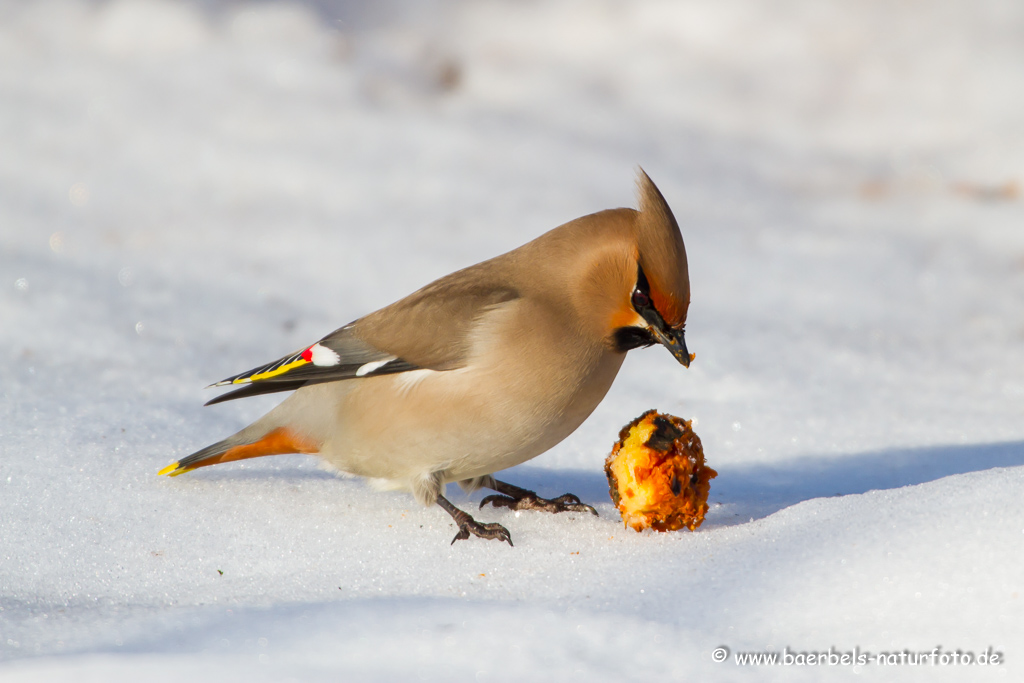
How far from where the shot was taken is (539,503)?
108 inches

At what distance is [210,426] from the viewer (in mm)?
3416

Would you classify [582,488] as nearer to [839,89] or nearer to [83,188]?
[83,188]

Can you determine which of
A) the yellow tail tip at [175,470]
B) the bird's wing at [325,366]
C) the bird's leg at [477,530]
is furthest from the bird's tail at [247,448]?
the bird's leg at [477,530]

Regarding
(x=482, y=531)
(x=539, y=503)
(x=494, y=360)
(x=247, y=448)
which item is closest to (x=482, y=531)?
(x=482, y=531)

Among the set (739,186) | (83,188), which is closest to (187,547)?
(83,188)

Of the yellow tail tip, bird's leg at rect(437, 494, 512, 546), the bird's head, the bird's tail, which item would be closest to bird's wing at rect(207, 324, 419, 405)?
the bird's tail

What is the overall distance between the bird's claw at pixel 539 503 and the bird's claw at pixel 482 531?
21cm

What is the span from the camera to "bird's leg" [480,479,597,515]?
8.95 feet

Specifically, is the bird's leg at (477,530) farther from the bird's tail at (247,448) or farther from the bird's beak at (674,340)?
the bird's beak at (674,340)

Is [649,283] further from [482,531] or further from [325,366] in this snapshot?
[325,366]

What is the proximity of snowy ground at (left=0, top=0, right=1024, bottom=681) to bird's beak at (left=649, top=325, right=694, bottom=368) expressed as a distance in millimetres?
455

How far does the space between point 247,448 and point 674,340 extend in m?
1.22

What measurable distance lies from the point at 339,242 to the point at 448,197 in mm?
730

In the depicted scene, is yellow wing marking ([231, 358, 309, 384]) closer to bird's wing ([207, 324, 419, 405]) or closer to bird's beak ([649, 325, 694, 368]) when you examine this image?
bird's wing ([207, 324, 419, 405])
